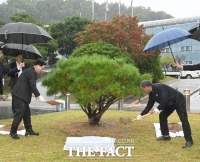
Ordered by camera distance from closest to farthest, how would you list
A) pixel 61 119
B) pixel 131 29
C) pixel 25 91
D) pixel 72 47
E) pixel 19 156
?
1. pixel 19 156
2. pixel 25 91
3. pixel 61 119
4. pixel 131 29
5. pixel 72 47

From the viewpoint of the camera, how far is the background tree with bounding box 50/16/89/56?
29.6 m

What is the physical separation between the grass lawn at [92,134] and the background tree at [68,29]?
2211cm

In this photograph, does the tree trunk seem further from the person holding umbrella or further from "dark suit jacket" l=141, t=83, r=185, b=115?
"dark suit jacket" l=141, t=83, r=185, b=115

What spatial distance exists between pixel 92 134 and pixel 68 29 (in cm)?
2452

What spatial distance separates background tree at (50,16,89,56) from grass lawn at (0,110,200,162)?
22115 mm

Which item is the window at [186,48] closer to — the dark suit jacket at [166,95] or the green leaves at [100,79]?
the green leaves at [100,79]

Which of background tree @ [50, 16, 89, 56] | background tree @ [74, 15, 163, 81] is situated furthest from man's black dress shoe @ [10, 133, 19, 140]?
background tree @ [50, 16, 89, 56]

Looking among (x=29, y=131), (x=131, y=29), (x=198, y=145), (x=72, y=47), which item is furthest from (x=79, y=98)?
(x=72, y=47)

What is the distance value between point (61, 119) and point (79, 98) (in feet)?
8.70

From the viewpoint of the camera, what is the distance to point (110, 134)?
6520 millimetres

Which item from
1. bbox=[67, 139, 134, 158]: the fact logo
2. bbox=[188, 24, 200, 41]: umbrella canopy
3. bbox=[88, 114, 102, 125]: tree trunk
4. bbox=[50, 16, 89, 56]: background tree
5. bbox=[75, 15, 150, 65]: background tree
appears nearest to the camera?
bbox=[67, 139, 134, 158]: the fact logo

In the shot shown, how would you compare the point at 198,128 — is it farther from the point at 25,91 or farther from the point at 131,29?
the point at 131,29

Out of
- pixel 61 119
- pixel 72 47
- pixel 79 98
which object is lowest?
pixel 61 119

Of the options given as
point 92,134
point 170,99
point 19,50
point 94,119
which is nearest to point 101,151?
point 92,134
